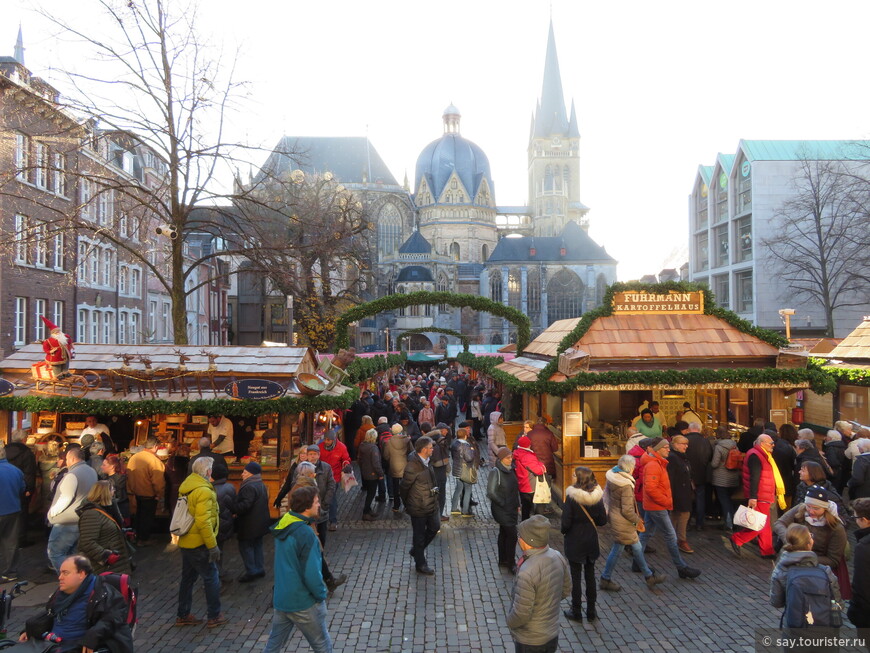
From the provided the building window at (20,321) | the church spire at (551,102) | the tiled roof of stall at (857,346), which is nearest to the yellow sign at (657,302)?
the tiled roof of stall at (857,346)

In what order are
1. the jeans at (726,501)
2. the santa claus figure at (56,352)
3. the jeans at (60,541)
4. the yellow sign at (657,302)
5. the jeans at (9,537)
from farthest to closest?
the yellow sign at (657,302)
the santa claus figure at (56,352)
the jeans at (726,501)
the jeans at (9,537)
the jeans at (60,541)

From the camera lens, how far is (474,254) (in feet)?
263

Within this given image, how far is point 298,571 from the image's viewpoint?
4297 millimetres

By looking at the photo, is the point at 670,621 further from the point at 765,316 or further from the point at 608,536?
the point at 765,316

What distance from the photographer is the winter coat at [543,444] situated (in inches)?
374

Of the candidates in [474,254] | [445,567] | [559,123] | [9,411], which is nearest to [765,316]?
[445,567]

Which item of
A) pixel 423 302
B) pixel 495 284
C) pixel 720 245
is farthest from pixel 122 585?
pixel 495 284

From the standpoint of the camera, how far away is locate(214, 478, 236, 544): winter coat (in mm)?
6223

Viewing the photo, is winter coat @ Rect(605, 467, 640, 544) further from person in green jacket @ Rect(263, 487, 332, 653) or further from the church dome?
the church dome

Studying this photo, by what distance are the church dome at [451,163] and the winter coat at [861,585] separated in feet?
265

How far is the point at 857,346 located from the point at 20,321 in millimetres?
22972

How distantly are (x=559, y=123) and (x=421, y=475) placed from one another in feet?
301

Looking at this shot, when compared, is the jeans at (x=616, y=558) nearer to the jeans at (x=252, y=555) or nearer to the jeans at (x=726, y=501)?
the jeans at (x=726, y=501)

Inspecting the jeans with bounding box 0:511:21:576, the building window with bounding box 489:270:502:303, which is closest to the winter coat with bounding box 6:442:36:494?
the jeans with bounding box 0:511:21:576
